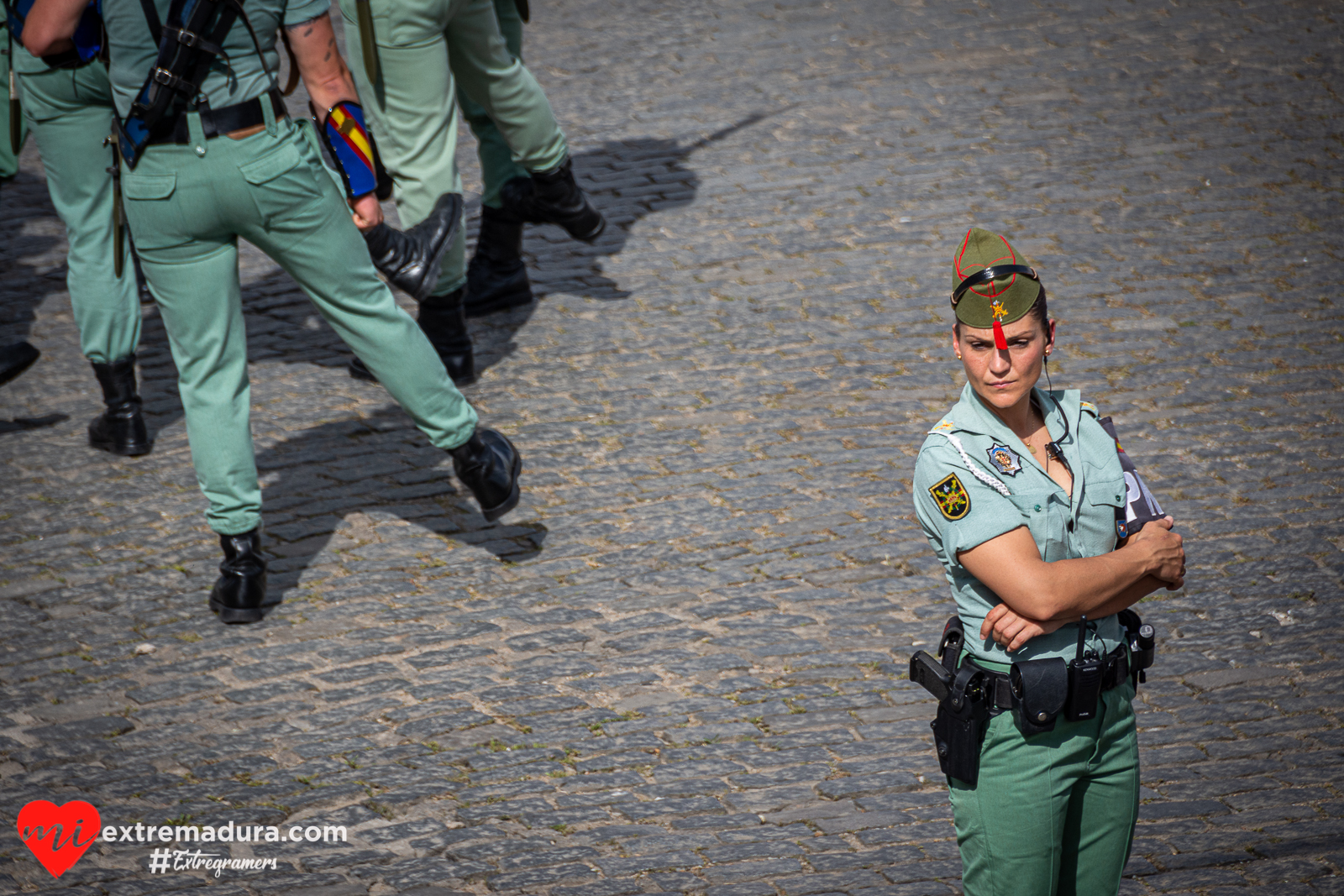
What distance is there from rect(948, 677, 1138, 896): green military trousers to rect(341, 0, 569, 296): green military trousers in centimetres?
412

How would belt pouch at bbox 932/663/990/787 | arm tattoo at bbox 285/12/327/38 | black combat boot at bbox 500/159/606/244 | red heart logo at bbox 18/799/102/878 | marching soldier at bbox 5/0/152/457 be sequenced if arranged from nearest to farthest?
belt pouch at bbox 932/663/990/787 → red heart logo at bbox 18/799/102/878 → arm tattoo at bbox 285/12/327/38 → marching soldier at bbox 5/0/152/457 → black combat boot at bbox 500/159/606/244

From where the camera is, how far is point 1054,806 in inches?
112

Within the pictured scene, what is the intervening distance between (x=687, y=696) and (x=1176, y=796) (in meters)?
1.60

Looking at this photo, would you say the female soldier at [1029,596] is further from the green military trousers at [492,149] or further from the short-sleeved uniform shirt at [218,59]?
the green military trousers at [492,149]

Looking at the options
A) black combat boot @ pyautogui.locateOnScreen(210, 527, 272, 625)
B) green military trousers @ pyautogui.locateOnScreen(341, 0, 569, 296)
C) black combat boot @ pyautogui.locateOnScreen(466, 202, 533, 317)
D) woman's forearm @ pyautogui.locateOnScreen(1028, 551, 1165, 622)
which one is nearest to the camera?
woman's forearm @ pyautogui.locateOnScreen(1028, 551, 1165, 622)

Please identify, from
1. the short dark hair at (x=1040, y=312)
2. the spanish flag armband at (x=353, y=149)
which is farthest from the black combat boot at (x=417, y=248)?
the short dark hair at (x=1040, y=312)

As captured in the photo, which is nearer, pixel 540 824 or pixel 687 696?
pixel 540 824

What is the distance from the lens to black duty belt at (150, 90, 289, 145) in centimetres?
454

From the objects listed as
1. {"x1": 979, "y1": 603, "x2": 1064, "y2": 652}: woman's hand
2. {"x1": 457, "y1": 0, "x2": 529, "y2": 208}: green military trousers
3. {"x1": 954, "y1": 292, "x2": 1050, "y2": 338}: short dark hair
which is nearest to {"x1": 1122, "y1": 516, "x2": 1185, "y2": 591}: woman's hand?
{"x1": 979, "y1": 603, "x2": 1064, "y2": 652}: woman's hand

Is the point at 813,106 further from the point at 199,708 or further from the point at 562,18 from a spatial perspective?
the point at 199,708

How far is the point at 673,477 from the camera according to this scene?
19.2 feet

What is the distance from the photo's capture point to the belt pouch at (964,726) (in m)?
2.88

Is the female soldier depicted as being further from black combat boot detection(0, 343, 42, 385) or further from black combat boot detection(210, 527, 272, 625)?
black combat boot detection(0, 343, 42, 385)

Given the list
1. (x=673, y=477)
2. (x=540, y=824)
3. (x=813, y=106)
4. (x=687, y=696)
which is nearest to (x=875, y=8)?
(x=813, y=106)
